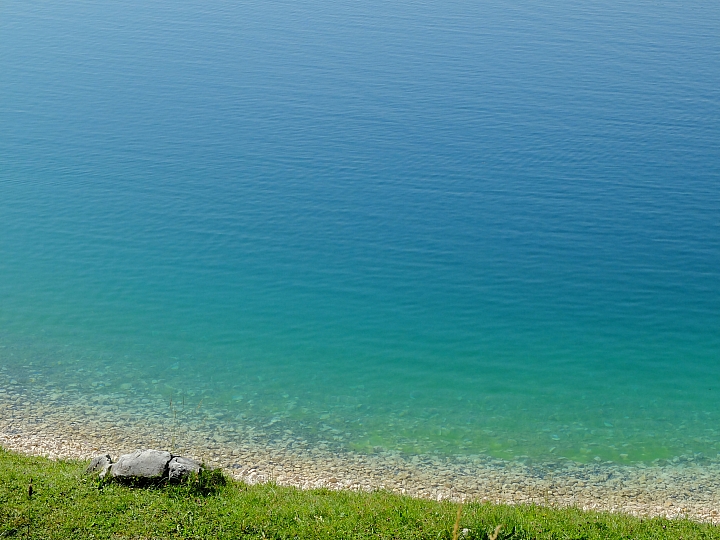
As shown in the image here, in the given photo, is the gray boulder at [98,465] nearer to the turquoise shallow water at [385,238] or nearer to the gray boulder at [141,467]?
the gray boulder at [141,467]

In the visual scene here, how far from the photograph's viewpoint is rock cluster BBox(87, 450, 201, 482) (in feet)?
53.9

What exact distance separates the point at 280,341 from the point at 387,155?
19276mm

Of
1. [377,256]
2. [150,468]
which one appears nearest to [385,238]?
→ [377,256]

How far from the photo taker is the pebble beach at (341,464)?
20.0 m

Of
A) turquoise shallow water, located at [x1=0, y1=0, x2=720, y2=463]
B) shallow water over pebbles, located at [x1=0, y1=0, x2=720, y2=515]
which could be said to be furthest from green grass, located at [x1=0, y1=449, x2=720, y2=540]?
turquoise shallow water, located at [x1=0, y1=0, x2=720, y2=463]

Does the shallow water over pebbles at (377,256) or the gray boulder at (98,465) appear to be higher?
the shallow water over pebbles at (377,256)

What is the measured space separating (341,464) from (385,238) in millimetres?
16170

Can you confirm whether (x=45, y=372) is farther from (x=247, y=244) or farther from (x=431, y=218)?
(x=431, y=218)

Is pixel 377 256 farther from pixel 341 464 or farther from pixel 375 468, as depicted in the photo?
pixel 375 468

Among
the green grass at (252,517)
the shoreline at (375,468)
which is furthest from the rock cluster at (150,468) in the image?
the shoreline at (375,468)

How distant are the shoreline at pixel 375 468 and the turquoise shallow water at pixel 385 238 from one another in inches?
36.3

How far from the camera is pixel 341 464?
21.6 meters

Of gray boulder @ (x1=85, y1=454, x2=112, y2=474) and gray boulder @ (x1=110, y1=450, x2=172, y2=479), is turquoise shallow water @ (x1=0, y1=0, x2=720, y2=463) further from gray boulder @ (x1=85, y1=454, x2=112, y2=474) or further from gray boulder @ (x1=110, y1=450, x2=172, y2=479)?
gray boulder @ (x1=110, y1=450, x2=172, y2=479)

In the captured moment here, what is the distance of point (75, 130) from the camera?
4991cm
